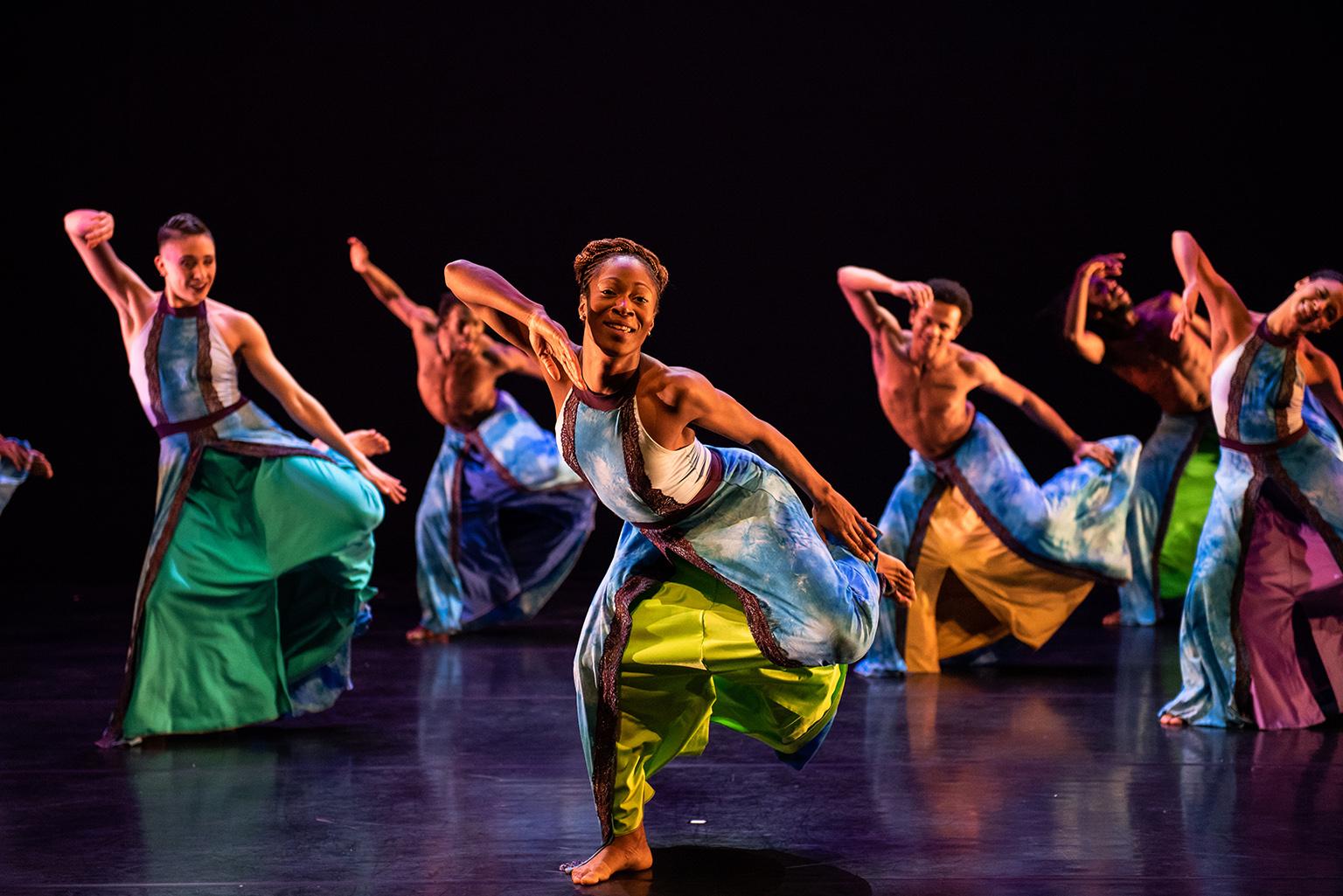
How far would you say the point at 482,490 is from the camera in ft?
20.5

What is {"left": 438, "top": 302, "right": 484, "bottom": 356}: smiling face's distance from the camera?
609 cm

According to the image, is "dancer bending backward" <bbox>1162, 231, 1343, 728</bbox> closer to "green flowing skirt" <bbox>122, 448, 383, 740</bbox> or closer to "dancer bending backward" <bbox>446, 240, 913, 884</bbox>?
"dancer bending backward" <bbox>446, 240, 913, 884</bbox>

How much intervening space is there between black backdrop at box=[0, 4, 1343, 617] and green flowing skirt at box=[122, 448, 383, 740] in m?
3.56

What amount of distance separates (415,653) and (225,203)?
308 centimetres

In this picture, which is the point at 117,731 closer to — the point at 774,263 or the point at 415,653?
the point at 415,653

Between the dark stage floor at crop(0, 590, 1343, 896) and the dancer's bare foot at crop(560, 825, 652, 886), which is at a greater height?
the dancer's bare foot at crop(560, 825, 652, 886)

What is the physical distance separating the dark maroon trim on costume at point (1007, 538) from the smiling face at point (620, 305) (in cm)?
270

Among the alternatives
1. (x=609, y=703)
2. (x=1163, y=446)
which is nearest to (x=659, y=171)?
(x=1163, y=446)

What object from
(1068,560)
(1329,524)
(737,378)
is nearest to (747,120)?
(737,378)

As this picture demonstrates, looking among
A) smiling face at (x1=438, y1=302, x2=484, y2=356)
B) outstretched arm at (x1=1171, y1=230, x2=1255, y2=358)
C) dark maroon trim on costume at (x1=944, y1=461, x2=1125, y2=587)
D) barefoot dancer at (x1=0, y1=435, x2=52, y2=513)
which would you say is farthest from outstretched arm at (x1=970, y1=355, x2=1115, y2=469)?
barefoot dancer at (x1=0, y1=435, x2=52, y2=513)

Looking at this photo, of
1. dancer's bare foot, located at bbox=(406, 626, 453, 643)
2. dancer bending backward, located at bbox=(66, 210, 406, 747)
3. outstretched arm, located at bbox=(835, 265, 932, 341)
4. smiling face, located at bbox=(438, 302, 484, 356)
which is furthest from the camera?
smiling face, located at bbox=(438, 302, 484, 356)

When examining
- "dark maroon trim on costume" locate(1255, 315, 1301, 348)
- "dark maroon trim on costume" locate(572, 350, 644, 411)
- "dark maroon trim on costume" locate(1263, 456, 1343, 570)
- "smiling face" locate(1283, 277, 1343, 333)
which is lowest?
"dark maroon trim on costume" locate(1263, 456, 1343, 570)

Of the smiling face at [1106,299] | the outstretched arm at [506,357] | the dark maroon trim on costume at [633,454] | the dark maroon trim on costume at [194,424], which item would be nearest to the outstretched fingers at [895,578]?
the dark maroon trim on costume at [633,454]

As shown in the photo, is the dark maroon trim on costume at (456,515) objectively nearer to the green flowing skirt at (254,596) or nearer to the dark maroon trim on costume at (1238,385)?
the green flowing skirt at (254,596)
